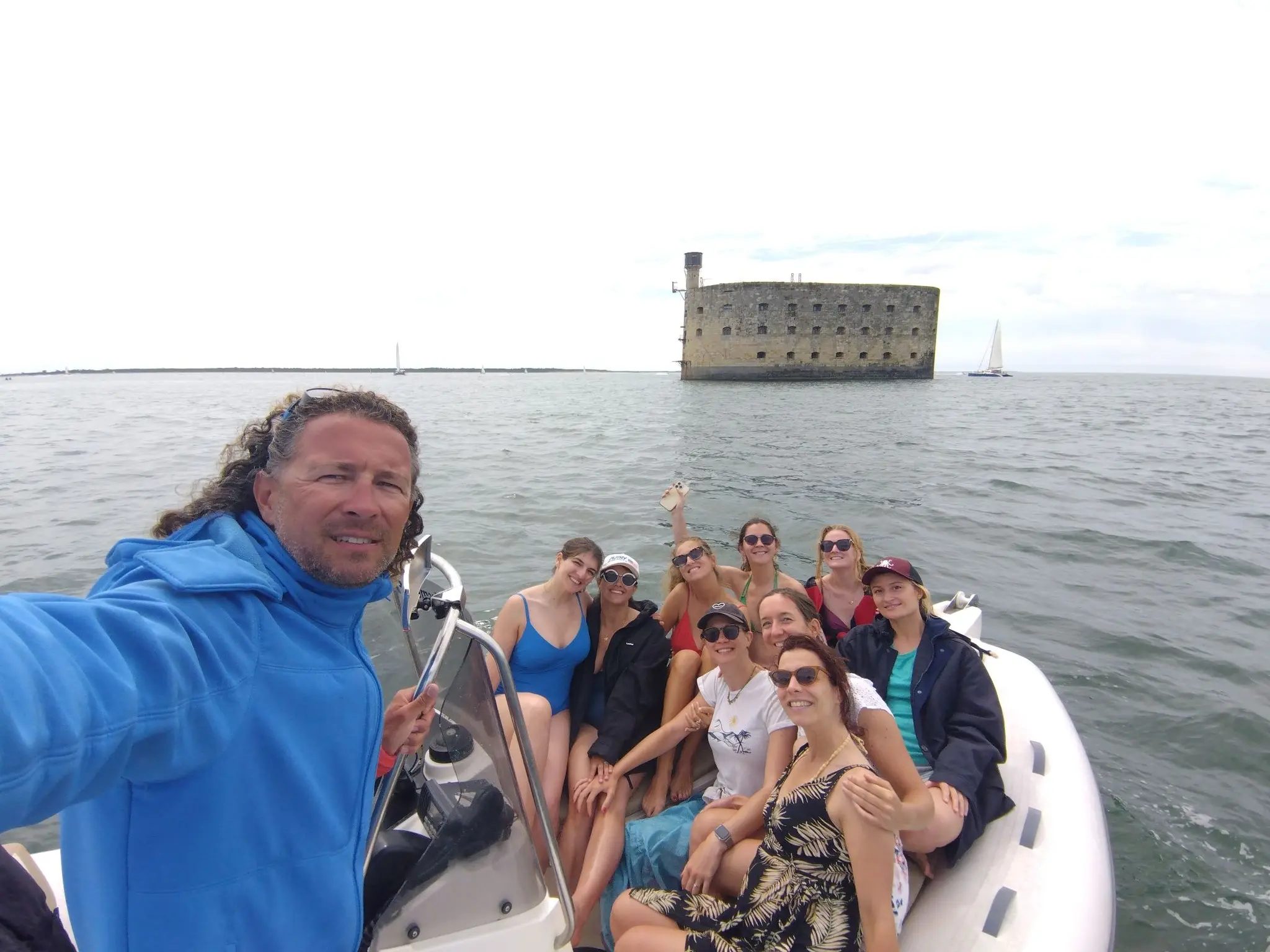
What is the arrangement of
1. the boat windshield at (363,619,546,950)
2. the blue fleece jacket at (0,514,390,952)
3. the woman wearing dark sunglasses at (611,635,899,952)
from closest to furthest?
1. the blue fleece jacket at (0,514,390,952)
2. the boat windshield at (363,619,546,950)
3. the woman wearing dark sunglasses at (611,635,899,952)

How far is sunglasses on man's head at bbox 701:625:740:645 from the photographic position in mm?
2875

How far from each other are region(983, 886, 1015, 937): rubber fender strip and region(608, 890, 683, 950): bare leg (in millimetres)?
1039

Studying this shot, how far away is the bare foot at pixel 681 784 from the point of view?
316cm

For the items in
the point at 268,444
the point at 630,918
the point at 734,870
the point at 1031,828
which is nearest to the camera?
the point at 268,444

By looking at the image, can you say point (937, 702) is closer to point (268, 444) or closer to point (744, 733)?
point (744, 733)

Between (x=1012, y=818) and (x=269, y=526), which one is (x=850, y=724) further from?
(x=269, y=526)

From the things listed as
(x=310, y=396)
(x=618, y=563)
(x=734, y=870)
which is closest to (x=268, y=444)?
(x=310, y=396)

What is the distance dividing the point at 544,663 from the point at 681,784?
856mm

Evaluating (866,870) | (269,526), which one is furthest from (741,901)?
(269,526)

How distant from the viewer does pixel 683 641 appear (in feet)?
12.2

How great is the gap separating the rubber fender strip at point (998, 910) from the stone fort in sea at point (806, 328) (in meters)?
44.7

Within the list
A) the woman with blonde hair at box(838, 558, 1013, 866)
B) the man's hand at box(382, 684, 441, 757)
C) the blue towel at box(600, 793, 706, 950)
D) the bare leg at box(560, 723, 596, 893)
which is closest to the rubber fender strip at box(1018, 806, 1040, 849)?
the woman with blonde hair at box(838, 558, 1013, 866)

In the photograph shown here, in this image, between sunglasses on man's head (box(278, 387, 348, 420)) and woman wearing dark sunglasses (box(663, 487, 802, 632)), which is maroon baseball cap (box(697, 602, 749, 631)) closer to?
woman wearing dark sunglasses (box(663, 487, 802, 632))

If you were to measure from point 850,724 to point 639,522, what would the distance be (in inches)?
292
